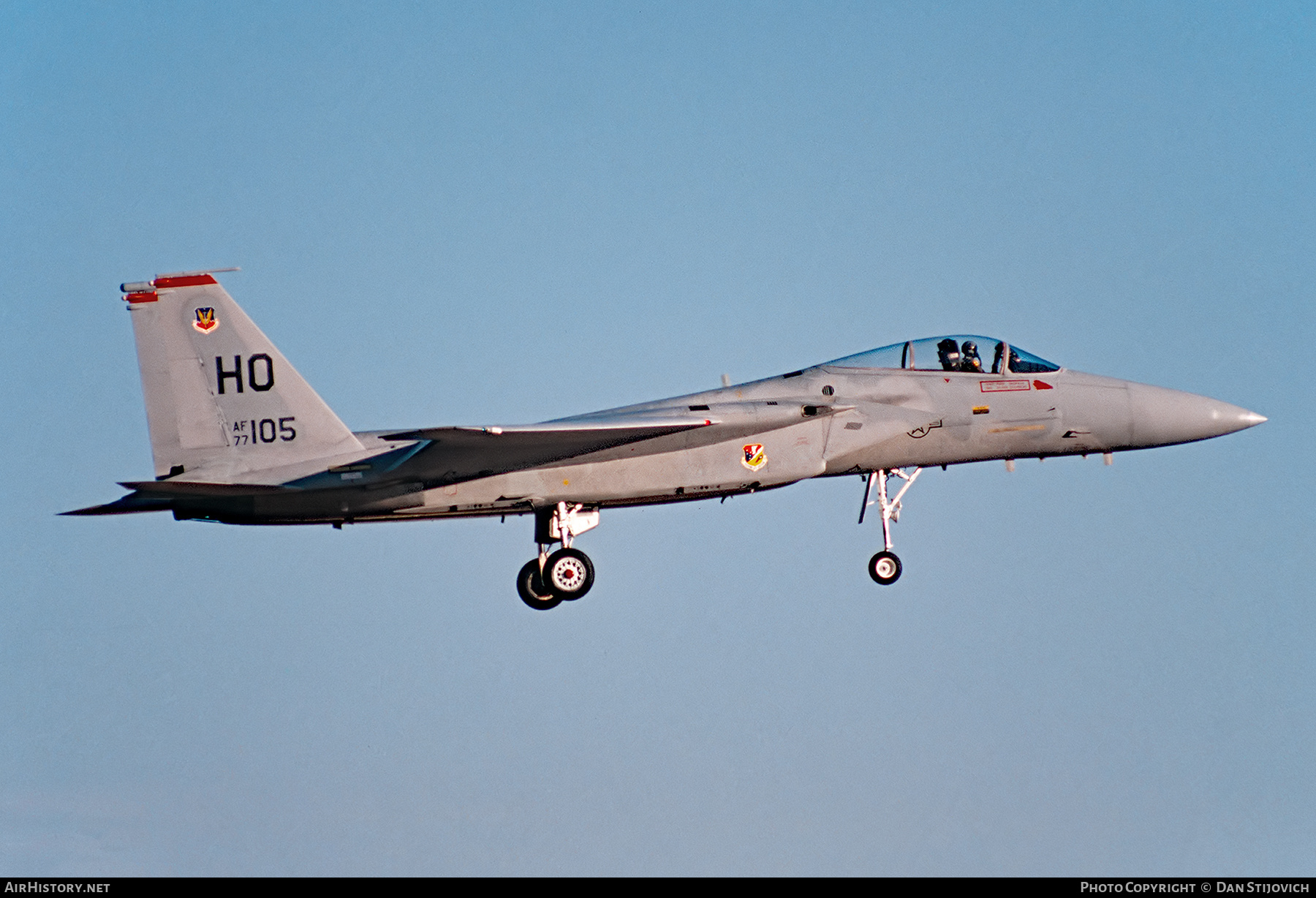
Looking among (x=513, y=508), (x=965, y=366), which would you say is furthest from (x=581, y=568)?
(x=965, y=366)

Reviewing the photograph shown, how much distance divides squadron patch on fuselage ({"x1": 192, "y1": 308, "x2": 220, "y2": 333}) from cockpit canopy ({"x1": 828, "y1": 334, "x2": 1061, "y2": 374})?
8.32 meters

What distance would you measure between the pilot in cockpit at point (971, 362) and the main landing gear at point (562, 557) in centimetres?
551

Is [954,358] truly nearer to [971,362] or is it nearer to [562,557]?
[971,362]

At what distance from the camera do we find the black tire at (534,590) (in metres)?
22.9

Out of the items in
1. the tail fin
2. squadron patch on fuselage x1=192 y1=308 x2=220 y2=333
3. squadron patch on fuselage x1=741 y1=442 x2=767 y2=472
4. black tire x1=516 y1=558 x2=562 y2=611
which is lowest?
black tire x1=516 y1=558 x2=562 y2=611

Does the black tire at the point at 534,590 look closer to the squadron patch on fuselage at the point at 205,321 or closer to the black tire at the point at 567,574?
the black tire at the point at 567,574

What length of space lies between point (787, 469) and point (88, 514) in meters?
9.11

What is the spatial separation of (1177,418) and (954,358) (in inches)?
128

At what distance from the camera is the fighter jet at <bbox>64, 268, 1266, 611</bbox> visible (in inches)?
845

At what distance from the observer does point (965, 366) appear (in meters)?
23.6

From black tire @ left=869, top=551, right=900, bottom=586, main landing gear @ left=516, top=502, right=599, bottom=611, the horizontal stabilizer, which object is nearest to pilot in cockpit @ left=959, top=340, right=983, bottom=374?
black tire @ left=869, top=551, right=900, bottom=586

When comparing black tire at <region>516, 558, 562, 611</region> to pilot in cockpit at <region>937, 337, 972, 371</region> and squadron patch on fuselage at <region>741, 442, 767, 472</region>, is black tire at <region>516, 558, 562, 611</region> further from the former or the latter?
pilot in cockpit at <region>937, 337, 972, 371</region>
